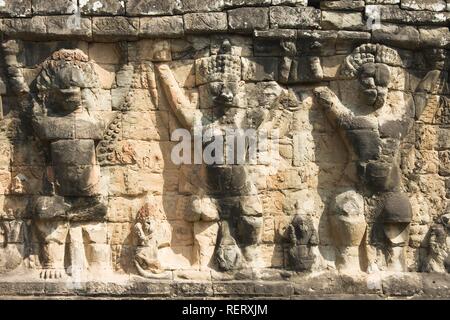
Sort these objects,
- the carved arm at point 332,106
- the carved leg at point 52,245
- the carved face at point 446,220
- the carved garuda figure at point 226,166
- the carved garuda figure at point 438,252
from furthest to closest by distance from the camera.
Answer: the carved face at point 446,220, the carved garuda figure at point 438,252, the carved arm at point 332,106, the carved garuda figure at point 226,166, the carved leg at point 52,245

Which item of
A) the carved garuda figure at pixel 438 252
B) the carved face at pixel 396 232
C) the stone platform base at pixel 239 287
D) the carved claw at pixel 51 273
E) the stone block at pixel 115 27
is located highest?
the stone block at pixel 115 27

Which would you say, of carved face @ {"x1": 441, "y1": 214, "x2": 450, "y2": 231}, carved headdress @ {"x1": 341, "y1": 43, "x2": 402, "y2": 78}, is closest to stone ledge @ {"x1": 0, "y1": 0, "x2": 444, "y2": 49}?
carved headdress @ {"x1": 341, "y1": 43, "x2": 402, "y2": 78}

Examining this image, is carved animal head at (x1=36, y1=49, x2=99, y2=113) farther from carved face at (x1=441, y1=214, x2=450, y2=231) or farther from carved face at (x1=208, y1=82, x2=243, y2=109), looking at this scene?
carved face at (x1=441, y1=214, x2=450, y2=231)

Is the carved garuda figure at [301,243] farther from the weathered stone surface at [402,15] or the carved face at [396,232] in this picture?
the weathered stone surface at [402,15]

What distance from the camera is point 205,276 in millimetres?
13609

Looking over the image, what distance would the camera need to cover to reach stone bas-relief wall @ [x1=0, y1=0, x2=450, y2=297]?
13578 millimetres

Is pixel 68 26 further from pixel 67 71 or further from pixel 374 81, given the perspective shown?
pixel 374 81

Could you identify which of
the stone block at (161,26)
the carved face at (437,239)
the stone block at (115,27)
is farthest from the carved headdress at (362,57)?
the stone block at (115,27)

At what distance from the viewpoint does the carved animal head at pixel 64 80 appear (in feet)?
44.4

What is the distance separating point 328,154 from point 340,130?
1.10ft

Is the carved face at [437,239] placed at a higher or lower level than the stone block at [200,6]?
lower

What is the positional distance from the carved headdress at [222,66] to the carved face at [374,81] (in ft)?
4.76

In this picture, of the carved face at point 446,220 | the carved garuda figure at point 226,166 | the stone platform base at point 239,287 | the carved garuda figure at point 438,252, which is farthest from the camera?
the carved face at point 446,220

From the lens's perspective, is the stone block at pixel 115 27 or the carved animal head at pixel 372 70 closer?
the stone block at pixel 115 27
